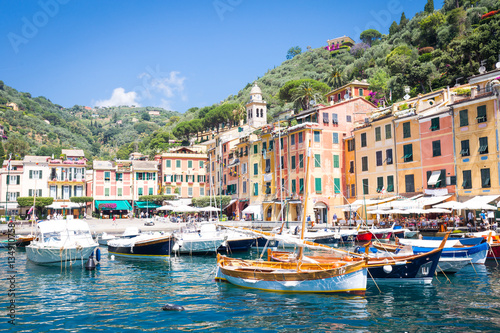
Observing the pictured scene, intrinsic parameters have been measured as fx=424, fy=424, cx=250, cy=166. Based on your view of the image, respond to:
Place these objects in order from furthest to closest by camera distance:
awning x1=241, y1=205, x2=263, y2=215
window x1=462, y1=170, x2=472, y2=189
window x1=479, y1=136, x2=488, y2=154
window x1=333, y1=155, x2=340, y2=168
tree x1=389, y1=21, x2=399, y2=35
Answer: tree x1=389, y1=21, x2=399, y2=35 < awning x1=241, y1=205, x2=263, y2=215 < window x1=333, y1=155, x2=340, y2=168 < window x1=462, y1=170, x2=472, y2=189 < window x1=479, y1=136, x2=488, y2=154

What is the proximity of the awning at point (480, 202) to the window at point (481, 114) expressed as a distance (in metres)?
6.65

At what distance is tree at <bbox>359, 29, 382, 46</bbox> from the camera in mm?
141125

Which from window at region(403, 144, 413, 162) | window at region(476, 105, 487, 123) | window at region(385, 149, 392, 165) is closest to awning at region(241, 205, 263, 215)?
window at region(385, 149, 392, 165)

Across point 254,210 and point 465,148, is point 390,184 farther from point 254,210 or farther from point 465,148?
point 254,210

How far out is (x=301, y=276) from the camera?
18.9 meters

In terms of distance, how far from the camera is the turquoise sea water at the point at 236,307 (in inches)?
584

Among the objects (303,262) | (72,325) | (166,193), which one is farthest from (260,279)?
(166,193)

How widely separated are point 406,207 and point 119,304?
92.4 ft

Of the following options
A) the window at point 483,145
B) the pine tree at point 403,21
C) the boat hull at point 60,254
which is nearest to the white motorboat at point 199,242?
the boat hull at point 60,254

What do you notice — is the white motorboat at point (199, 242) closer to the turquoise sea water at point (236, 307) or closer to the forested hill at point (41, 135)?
the turquoise sea water at point (236, 307)

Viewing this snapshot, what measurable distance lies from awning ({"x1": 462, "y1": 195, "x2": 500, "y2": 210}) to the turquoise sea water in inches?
362

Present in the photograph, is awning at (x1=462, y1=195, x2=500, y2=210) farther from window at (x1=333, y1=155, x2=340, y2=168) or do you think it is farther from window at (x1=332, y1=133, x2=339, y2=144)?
window at (x1=332, y1=133, x2=339, y2=144)

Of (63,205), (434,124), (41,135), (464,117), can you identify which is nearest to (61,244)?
(434,124)

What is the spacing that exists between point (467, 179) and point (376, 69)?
56278 millimetres
